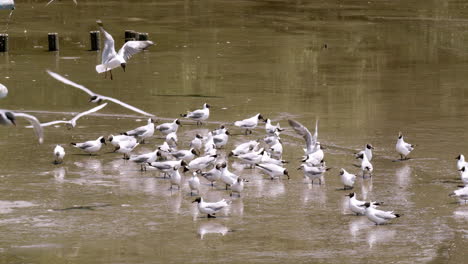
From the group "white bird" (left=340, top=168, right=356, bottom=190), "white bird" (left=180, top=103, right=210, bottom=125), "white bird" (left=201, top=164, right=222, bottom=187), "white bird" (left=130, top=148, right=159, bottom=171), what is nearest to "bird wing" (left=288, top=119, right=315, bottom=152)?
"white bird" (left=340, top=168, right=356, bottom=190)

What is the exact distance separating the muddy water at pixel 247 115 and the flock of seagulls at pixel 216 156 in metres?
0.22

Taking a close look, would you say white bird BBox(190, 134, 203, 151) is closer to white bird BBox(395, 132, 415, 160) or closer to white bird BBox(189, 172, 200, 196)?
white bird BBox(189, 172, 200, 196)

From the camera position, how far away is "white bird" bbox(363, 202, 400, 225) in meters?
15.7

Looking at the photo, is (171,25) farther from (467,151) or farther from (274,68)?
(467,151)

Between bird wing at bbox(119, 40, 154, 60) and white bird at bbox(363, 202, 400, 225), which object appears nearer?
white bird at bbox(363, 202, 400, 225)

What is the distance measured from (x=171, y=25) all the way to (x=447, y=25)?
10557mm

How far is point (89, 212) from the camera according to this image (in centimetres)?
1642

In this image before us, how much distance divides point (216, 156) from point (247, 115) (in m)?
5.32

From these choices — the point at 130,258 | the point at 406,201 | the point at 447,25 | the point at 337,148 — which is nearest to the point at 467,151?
the point at 337,148

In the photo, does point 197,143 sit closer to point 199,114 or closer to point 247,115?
point 199,114

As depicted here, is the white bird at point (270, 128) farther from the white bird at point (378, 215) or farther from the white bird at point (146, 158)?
the white bird at point (378, 215)

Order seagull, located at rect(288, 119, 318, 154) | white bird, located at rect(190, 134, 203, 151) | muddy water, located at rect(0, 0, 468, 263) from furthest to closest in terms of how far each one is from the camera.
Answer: white bird, located at rect(190, 134, 203, 151), seagull, located at rect(288, 119, 318, 154), muddy water, located at rect(0, 0, 468, 263)

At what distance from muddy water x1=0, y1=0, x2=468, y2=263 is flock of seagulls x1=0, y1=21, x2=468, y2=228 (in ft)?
0.71

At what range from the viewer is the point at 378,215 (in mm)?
15695
